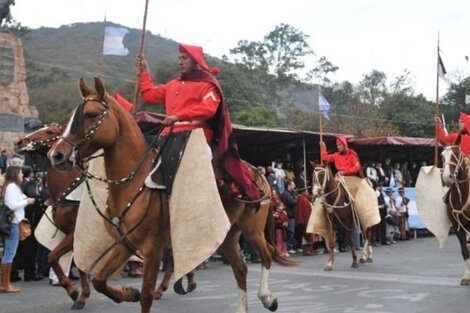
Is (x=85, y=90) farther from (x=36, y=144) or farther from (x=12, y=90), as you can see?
(x=12, y=90)

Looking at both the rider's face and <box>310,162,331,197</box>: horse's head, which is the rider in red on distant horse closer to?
<box>310,162,331,197</box>: horse's head

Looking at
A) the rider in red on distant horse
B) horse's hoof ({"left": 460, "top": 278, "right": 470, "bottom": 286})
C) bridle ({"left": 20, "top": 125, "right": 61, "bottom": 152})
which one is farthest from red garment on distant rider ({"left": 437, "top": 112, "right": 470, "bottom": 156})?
bridle ({"left": 20, "top": 125, "right": 61, "bottom": 152})

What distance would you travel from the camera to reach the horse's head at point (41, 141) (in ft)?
30.1

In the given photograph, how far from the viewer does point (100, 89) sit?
20.7ft

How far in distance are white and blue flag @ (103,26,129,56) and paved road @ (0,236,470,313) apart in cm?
357

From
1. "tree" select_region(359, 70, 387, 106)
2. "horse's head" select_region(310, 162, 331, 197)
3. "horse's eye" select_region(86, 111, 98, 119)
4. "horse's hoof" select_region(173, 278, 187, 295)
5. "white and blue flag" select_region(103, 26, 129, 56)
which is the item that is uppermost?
"tree" select_region(359, 70, 387, 106)

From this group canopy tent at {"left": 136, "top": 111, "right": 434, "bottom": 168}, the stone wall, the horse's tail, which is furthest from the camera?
the stone wall

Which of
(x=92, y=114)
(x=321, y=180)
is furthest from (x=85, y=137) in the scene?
(x=321, y=180)

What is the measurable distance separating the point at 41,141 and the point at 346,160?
787 cm

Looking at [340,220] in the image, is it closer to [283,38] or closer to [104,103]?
[104,103]

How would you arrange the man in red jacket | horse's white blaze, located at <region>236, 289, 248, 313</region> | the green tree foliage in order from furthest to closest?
the green tree foliage, horse's white blaze, located at <region>236, 289, 248, 313</region>, the man in red jacket

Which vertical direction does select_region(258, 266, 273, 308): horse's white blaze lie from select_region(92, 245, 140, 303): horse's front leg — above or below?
below

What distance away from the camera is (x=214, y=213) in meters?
6.55

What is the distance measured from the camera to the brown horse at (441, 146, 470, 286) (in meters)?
11.0
